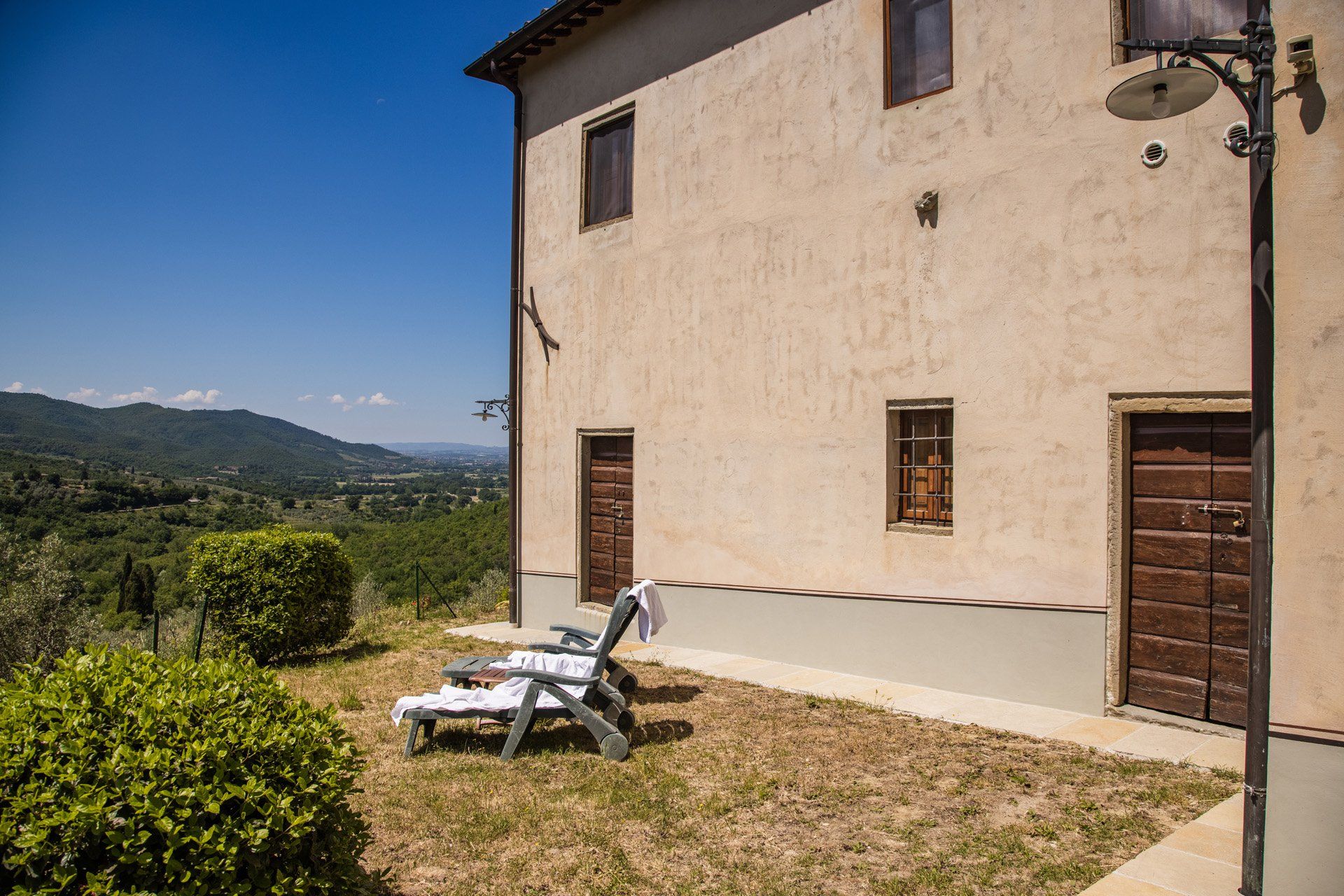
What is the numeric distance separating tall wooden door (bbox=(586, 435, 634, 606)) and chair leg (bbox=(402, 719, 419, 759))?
4.82 meters

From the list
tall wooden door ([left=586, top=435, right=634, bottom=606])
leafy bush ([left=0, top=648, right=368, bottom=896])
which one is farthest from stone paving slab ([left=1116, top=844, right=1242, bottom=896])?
tall wooden door ([left=586, top=435, right=634, bottom=606])

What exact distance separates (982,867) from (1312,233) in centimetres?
325

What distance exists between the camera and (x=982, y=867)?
12.8ft

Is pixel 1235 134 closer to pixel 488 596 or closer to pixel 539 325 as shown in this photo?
pixel 539 325

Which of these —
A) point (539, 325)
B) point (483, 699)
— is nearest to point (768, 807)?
point (483, 699)

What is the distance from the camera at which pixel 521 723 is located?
558cm

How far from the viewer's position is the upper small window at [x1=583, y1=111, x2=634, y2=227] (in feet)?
34.8

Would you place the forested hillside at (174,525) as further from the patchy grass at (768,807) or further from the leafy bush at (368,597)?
the patchy grass at (768,807)

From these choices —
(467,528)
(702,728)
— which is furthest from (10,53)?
(467,528)

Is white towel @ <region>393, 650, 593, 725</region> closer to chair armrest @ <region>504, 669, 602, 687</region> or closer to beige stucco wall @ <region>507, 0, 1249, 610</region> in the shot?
chair armrest @ <region>504, 669, 602, 687</region>

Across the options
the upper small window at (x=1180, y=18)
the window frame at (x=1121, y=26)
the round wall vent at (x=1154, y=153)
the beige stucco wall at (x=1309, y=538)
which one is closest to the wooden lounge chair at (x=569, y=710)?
the beige stucco wall at (x=1309, y=538)

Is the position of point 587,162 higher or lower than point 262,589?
higher

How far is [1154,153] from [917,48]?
2.44 metres

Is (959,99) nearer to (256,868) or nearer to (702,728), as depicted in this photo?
(702,728)
